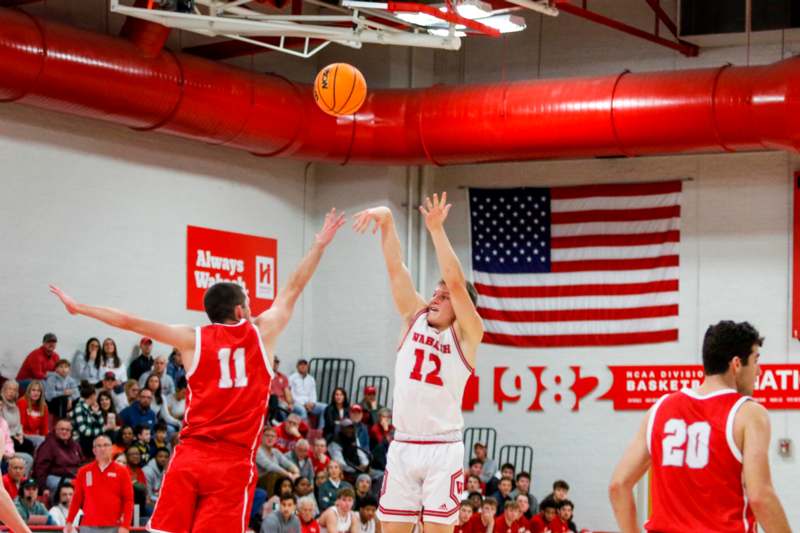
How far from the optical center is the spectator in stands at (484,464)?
22.2 m

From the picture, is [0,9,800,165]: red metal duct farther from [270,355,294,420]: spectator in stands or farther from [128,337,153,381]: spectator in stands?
[270,355,294,420]: spectator in stands

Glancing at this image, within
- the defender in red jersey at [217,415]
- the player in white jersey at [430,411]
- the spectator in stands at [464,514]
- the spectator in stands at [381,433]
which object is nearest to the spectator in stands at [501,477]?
the spectator in stands at [381,433]

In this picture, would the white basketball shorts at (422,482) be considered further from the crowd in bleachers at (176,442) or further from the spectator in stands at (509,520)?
the spectator in stands at (509,520)

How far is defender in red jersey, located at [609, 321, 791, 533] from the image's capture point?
20.3ft

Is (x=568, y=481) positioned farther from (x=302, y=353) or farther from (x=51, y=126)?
(x=51, y=126)

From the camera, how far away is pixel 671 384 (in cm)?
2264

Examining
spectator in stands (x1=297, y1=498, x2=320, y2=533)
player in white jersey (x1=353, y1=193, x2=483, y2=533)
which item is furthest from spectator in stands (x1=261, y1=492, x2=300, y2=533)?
player in white jersey (x1=353, y1=193, x2=483, y2=533)

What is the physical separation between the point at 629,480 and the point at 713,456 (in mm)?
468

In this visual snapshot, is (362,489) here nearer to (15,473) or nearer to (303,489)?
(303,489)

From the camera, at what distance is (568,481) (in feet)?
76.1

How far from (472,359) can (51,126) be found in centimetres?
1196

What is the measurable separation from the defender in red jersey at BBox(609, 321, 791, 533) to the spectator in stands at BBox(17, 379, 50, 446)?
12616mm

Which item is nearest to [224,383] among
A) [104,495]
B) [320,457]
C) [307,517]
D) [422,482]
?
[422,482]

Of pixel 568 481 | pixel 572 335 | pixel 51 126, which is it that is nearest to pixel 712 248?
pixel 572 335
